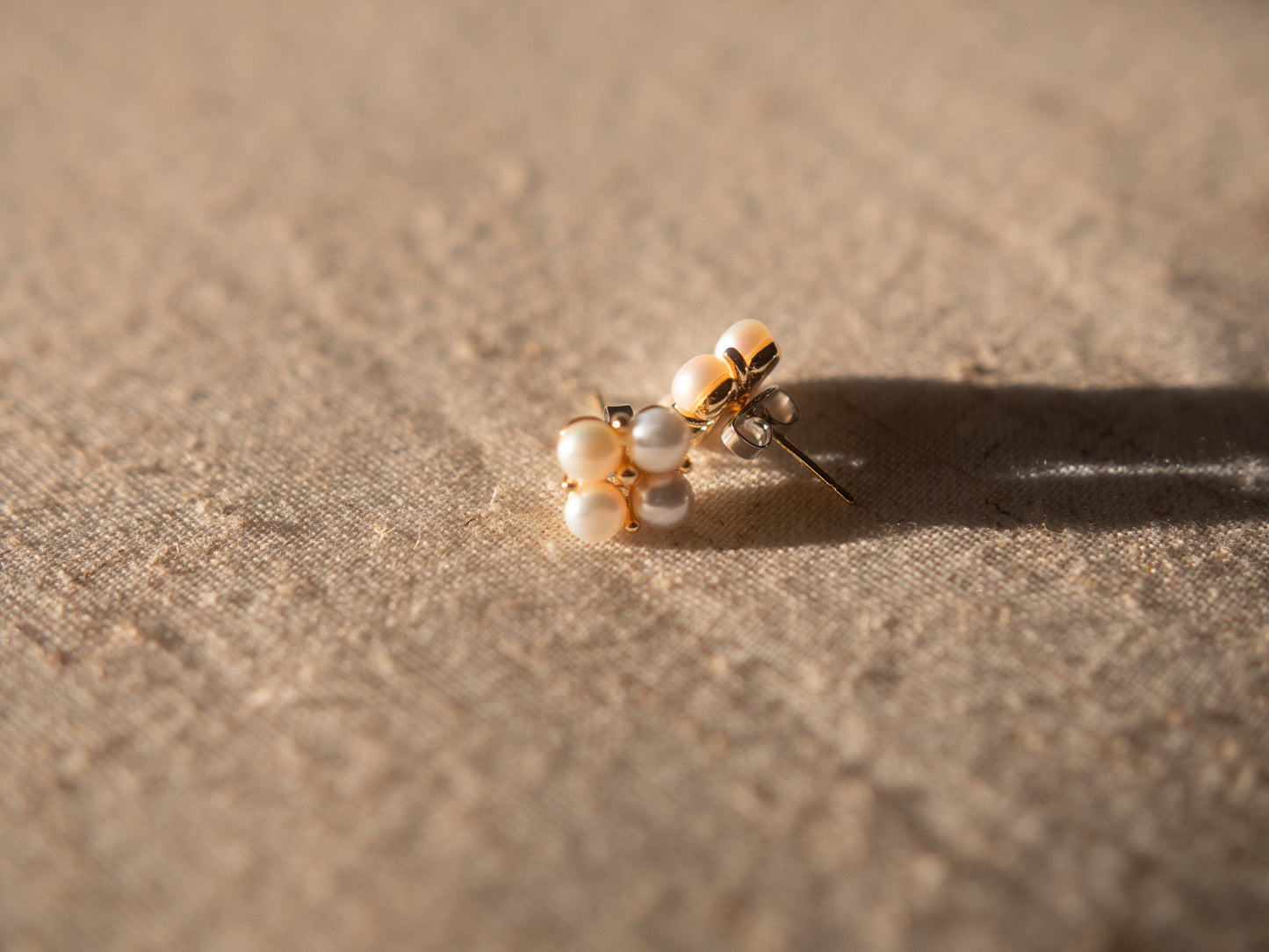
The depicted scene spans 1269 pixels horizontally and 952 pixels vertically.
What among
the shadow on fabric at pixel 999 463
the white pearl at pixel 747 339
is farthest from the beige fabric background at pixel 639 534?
the white pearl at pixel 747 339

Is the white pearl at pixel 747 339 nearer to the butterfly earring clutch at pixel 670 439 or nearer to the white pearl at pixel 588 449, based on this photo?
the butterfly earring clutch at pixel 670 439

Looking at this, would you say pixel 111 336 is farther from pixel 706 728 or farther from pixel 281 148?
pixel 706 728

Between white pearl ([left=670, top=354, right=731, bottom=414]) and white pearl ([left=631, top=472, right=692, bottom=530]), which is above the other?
white pearl ([left=670, top=354, right=731, bottom=414])

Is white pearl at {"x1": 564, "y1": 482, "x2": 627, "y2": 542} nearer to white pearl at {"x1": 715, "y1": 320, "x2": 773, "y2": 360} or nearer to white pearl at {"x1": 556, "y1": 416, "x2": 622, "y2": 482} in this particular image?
white pearl at {"x1": 556, "y1": 416, "x2": 622, "y2": 482}

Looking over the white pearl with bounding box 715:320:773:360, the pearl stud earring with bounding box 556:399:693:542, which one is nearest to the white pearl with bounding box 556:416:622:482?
the pearl stud earring with bounding box 556:399:693:542

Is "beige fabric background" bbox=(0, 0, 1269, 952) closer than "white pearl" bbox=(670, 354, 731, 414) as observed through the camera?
Yes

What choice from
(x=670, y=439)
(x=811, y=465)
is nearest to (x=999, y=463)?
(x=811, y=465)
